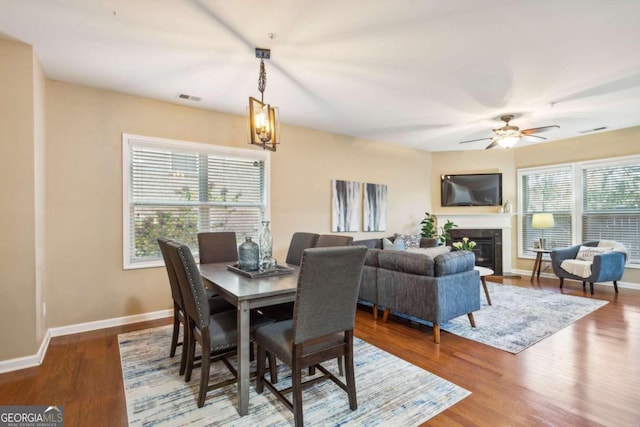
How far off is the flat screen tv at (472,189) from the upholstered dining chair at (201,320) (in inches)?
236

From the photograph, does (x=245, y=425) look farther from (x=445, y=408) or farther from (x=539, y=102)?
(x=539, y=102)

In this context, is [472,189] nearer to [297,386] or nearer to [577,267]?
[577,267]

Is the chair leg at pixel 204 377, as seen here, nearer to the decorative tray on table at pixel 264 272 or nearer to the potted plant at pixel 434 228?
the decorative tray on table at pixel 264 272

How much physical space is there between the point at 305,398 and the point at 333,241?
129 centimetres

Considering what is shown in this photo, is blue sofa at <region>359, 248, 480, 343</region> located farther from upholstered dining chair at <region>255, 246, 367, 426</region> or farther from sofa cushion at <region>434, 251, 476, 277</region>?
upholstered dining chair at <region>255, 246, 367, 426</region>

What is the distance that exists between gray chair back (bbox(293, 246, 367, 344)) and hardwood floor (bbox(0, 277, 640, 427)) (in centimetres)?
90

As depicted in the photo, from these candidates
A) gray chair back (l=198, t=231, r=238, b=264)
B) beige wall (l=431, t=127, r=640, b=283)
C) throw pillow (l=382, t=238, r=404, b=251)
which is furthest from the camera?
beige wall (l=431, t=127, r=640, b=283)

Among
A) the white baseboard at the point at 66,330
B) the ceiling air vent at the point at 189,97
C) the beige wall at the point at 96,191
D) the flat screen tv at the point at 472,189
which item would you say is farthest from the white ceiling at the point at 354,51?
the white baseboard at the point at 66,330

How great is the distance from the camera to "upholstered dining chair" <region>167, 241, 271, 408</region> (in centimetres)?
198

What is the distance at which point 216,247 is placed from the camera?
3.35 m

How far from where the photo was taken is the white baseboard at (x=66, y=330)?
2.57 metres

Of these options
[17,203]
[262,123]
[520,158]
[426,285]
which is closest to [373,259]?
[426,285]

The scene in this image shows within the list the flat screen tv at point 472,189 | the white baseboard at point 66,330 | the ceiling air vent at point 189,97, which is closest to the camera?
the white baseboard at point 66,330

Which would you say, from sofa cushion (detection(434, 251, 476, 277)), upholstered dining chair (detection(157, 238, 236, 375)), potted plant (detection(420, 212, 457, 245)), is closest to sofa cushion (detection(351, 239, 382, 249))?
potted plant (detection(420, 212, 457, 245))
